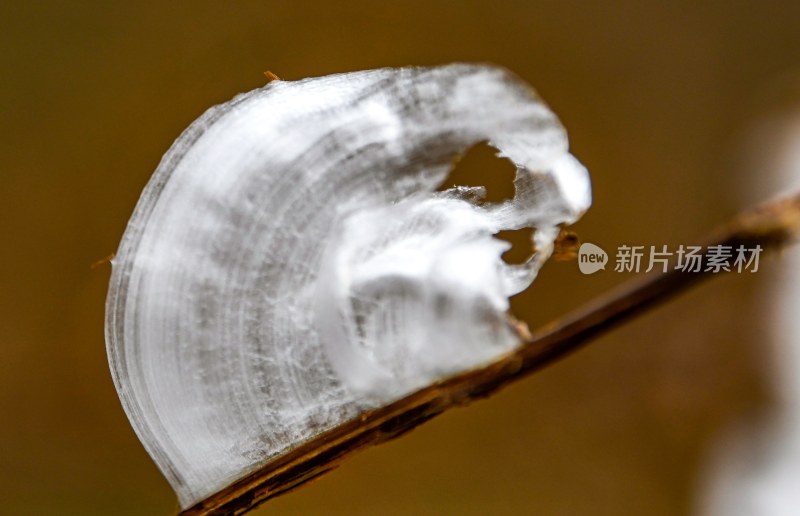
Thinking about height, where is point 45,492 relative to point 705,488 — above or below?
above

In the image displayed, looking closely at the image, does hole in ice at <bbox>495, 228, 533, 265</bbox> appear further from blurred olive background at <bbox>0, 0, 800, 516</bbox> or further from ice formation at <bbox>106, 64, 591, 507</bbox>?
ice formation at <bbox>106, 64, 591, 507</bbox>

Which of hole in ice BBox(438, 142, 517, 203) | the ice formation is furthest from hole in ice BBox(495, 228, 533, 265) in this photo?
the ice formation

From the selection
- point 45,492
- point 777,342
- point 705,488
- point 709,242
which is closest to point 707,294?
point 777,342

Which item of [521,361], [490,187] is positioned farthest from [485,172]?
[521,361]

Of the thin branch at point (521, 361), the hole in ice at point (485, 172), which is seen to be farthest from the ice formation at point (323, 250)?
the hole in ice at point (485, 172)

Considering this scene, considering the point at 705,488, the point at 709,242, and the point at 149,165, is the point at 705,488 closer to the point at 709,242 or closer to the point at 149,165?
the point at 709,242

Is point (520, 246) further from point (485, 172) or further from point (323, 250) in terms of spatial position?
point (323, 250)
